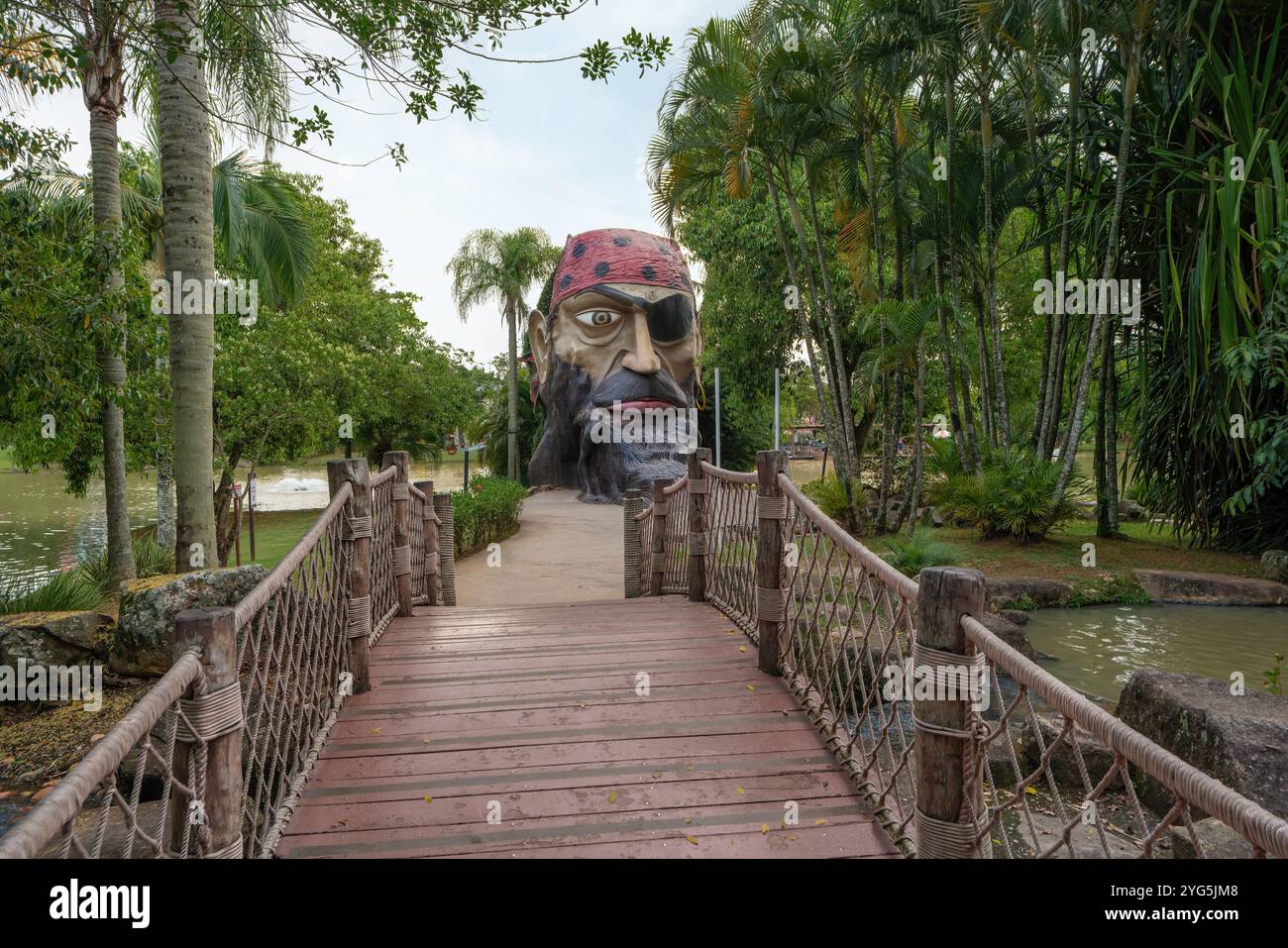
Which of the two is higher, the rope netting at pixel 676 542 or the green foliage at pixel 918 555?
the rope netting at pixel 676 542

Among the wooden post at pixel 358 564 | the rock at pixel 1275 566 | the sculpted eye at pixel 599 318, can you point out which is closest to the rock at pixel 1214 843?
the wooden post at pixel 358 564

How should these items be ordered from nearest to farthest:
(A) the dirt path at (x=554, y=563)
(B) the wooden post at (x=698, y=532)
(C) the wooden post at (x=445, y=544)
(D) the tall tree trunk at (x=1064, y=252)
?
(B) the wooden post at (x=698, y=532) → (C) the wooden post at (x=445, y=544) → (A) the dirt path at (x=554, y=563) → (D) the tall tree trunk at (x=1064, y=252)

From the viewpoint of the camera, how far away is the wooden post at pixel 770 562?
4.33 metres

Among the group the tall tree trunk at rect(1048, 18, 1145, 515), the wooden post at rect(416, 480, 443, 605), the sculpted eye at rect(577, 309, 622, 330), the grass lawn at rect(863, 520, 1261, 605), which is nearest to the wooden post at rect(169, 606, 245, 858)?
the wooden post at rect(416, 480, 443, 605)

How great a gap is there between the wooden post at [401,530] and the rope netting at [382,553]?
0.03 m

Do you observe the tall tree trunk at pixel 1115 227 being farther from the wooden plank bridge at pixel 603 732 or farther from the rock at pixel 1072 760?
the wooden plank bridge at pixel 603 732

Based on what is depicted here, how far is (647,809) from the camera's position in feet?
9.85

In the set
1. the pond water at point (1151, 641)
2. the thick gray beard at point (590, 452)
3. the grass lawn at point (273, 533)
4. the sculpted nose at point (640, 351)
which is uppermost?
the sculpted nose at point (640, 351)

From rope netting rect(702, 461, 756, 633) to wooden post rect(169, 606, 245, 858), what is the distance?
3.04m

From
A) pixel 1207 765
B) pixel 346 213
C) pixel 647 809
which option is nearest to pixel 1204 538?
pixel 1207 765

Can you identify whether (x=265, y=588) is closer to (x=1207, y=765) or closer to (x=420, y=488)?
(x=420, y=488)

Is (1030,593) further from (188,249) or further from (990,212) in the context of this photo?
(188,249)

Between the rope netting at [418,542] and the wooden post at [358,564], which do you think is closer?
the wooden post at [358,564]
